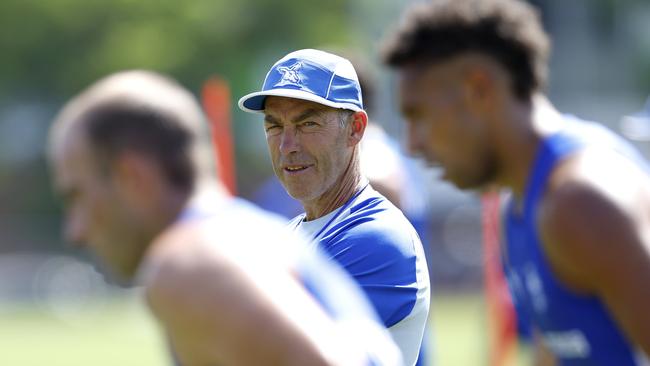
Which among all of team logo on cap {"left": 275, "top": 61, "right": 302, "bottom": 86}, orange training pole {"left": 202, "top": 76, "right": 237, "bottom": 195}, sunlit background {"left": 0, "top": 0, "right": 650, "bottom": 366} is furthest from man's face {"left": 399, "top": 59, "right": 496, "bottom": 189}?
sunlit background {"left": 0, "top": 0, "right": 650, "bottom": 366}

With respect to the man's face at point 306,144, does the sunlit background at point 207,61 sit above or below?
below

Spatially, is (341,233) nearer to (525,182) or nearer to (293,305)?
(293,305)

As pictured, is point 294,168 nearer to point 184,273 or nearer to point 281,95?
point 281,95

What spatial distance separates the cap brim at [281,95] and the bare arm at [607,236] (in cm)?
110

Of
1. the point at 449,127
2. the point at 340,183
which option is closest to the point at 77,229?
the point at 340,183

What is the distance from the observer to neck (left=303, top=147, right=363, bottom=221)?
4301mm

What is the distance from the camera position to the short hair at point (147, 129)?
3568mm

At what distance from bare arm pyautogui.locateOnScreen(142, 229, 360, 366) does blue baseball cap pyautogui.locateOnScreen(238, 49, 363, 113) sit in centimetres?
99

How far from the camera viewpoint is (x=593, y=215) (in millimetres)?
4828

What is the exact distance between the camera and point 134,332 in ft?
73.7

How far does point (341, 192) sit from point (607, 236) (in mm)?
1091

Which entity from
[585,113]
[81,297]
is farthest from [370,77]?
[585,113]

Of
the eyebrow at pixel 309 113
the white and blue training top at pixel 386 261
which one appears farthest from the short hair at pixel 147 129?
the white and blue training top at pixel 386 261

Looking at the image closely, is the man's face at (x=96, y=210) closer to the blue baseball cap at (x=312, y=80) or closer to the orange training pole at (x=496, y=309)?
the blue baseball cap at (x=312, y=80)
